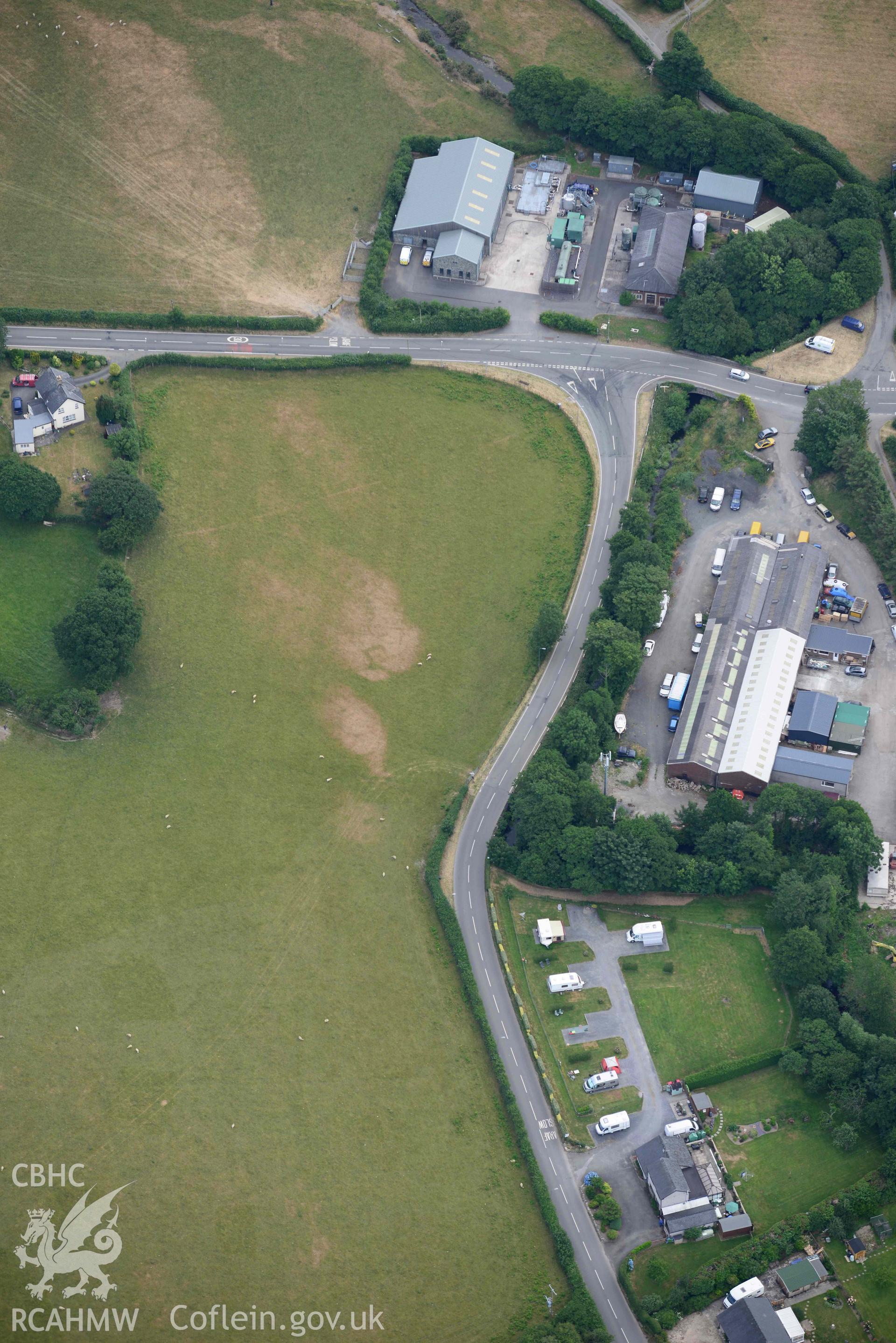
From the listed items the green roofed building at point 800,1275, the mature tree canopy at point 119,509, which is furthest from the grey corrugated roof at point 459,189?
the green roofed building at point 800,1275

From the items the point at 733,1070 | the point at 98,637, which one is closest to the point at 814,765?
the point at 733,1070

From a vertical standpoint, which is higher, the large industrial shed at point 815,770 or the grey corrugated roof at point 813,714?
the grey corrugated roof at point 813,714

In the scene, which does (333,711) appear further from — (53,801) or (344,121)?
(344,121)

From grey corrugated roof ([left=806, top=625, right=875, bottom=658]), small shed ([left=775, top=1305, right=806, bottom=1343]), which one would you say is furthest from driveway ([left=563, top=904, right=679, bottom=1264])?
grey corrugated roof ([left=806, top=625, right=875, bottom=658])

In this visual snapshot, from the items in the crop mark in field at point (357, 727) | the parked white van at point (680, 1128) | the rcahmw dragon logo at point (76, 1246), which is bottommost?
the rcahmw dragon logo at point (76, 1246)

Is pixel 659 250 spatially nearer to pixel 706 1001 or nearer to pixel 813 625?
pixel 813 625

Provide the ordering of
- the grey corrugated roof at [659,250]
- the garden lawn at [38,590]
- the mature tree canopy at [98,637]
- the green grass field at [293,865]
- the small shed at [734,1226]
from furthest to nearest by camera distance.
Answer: the grey corrugated roof at [659,250] → the garden lawn at [38,590] → the mature tree canopy at [98,637] → the green grass field at [293,865] → the small shed at [734,1226]

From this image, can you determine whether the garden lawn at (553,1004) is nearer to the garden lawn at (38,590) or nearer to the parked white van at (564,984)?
the parked white van at (564,984)

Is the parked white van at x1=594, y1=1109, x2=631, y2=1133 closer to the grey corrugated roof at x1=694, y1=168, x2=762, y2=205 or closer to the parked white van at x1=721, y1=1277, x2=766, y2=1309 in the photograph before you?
the parked white van at x1=721, y1=1277, x2=766, y2=1309
